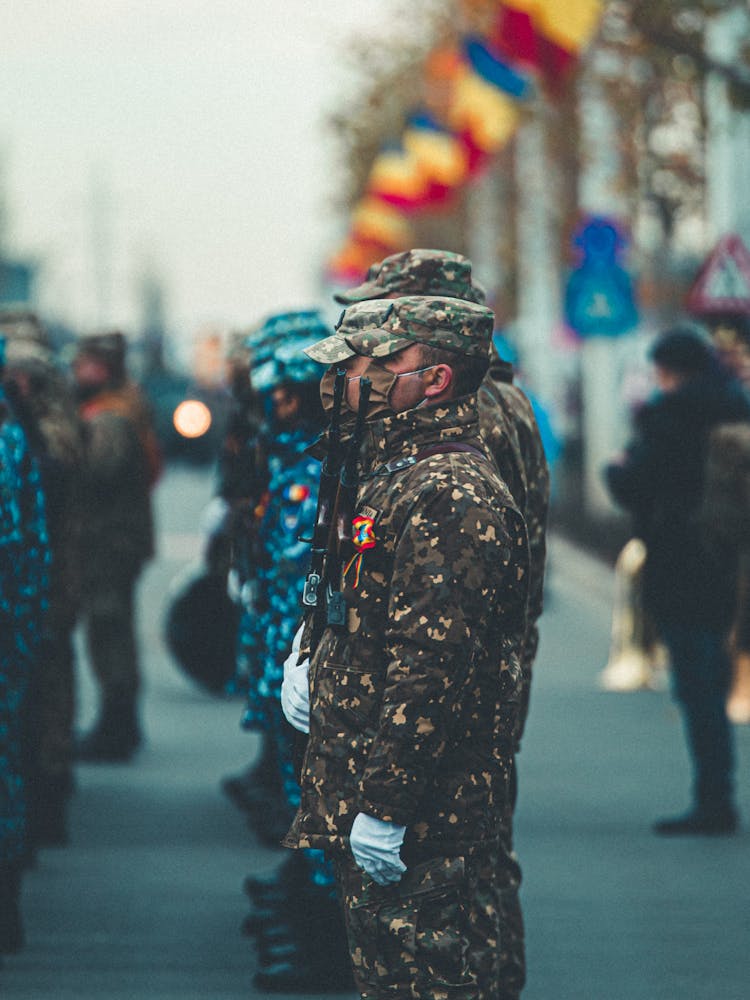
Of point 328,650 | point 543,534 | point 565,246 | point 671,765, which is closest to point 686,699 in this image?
point 671,765

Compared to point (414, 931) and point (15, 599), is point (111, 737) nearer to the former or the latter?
point (15, 599)

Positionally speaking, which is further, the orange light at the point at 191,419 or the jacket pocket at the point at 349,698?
the orange light at the point at 191,419

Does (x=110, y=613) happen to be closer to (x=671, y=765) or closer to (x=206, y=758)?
(x=206, y=758)

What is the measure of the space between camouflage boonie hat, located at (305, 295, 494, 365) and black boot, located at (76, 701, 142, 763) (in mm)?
5312

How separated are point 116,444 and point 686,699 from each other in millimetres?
2787

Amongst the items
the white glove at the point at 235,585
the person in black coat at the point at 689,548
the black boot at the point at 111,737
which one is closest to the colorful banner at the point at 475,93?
the black boot at the point at 111,737

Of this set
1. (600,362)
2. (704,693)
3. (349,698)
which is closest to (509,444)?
(349,698)

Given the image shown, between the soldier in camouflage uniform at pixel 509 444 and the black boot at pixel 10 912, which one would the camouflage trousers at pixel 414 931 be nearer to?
the soldier in camouflage uniform at pixel 509 444

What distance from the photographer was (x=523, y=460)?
17.1 ft

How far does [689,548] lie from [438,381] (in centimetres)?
362

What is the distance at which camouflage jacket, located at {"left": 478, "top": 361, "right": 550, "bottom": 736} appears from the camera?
5023mm

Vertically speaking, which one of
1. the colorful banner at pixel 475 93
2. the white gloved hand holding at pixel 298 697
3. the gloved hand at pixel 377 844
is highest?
the colorful banner at pixel 475 93

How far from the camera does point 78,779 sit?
875 cm

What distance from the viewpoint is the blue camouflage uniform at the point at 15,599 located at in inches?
221
